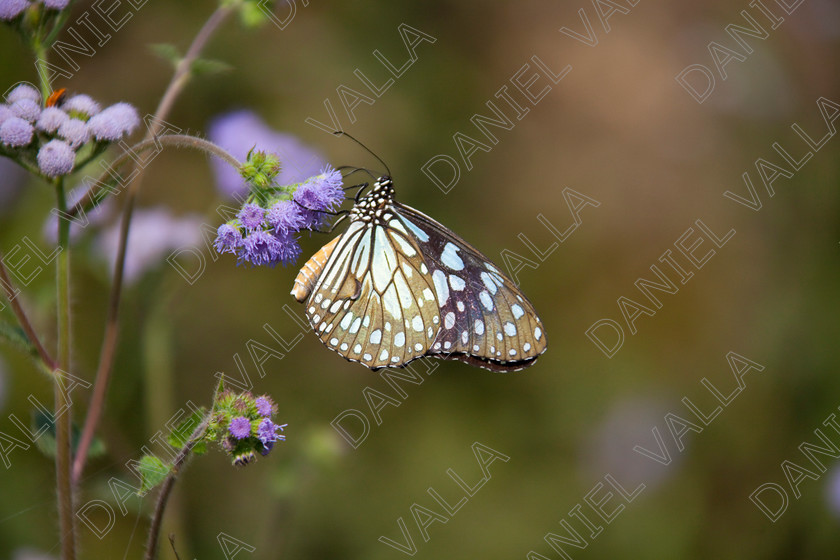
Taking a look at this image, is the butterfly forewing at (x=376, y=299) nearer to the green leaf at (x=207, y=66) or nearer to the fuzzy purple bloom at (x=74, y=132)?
the green leaf at (x=207, y=66)

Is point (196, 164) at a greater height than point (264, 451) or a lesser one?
lesser

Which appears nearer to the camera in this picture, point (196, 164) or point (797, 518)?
point (797, 518)

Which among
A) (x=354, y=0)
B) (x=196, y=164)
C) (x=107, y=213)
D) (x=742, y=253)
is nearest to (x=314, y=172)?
(x=107, y=213)

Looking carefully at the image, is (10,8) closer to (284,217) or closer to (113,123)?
(113,123)

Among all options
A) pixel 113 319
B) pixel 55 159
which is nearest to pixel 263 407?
Answer: pixel 113 319

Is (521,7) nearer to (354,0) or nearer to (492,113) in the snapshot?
(492,113)

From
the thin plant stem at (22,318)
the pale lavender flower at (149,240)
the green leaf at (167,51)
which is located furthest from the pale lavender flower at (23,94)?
the pale lavender flower at (149,240)
